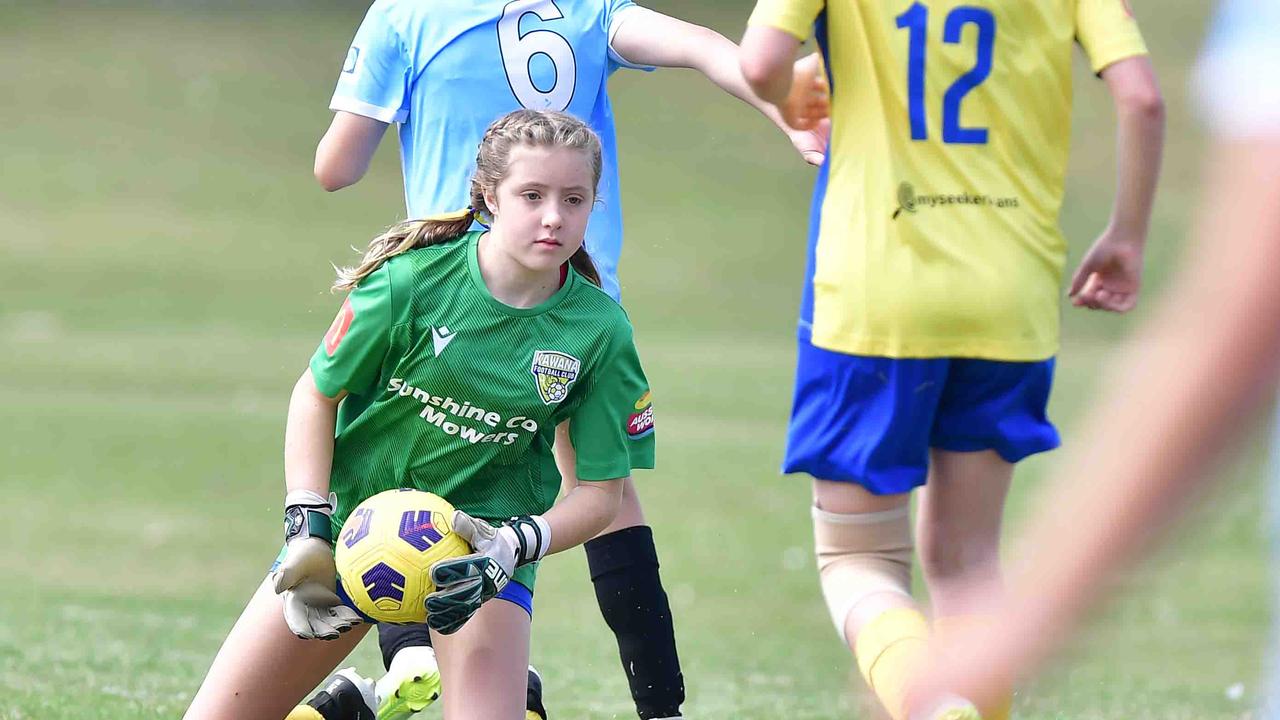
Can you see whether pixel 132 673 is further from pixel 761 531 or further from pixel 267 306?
pixel 267 306

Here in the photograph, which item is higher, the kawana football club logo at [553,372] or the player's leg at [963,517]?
the kawana football club logo at [553,372]

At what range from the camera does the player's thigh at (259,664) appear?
11.3 feet

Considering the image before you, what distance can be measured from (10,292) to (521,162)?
58.4ft

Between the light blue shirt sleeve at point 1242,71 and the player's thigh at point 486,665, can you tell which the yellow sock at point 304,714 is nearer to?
the player's thigh at point 486,665

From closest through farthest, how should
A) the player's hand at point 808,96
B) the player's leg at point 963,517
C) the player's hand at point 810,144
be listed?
the player's leg at point 963,517, the player's hand at point 808,96, the player's hand at point 810,144

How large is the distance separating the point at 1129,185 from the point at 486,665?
1626mm

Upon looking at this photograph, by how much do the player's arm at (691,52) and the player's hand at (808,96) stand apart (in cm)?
9

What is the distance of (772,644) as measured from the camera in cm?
714

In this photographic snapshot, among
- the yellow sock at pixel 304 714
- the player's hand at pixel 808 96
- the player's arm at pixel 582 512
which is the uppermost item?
the player's hand at pixel 808 96

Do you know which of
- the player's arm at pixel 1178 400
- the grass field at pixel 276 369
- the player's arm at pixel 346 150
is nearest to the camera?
the player's arm at pixel 1178 400

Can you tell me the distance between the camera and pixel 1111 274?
3.37m

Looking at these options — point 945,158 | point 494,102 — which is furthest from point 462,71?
point 945,158

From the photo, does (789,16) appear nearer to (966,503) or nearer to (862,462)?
(862,462)

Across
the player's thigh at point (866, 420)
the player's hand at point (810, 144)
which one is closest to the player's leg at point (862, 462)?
the player's thigh at point (866, 420)
